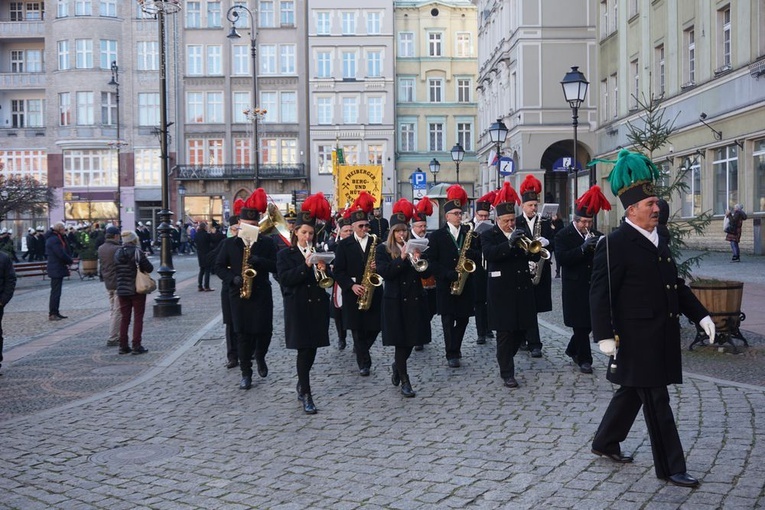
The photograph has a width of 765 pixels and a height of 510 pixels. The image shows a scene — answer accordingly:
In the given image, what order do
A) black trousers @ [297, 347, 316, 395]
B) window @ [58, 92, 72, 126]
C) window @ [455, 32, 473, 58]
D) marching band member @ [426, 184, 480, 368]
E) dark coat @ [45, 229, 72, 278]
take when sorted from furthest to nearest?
1. window @ [455, 32, 473, 58]
2. window @ [58, 92, 72, 126]
3. dark coat @ [45, 229, 72, 278]
4. marching band member @ [426, 184, 480, 368]
5. black trousers @ [297, 347, 316, 395]

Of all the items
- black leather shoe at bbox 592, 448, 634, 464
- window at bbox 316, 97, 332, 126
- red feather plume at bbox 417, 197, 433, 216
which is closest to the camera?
black leather shoe at bbox 592, 448, 634, 464

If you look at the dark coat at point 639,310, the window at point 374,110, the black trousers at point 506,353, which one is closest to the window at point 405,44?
the window at point 374,110

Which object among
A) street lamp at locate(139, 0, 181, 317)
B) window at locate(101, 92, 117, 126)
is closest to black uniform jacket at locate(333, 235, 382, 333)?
street lamp at locate(139, 0, 181, 317)

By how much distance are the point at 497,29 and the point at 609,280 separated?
159 feet

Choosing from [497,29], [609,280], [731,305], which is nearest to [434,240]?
[731,305]

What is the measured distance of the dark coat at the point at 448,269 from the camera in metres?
10.7

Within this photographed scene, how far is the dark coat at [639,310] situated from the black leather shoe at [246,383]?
476 cm

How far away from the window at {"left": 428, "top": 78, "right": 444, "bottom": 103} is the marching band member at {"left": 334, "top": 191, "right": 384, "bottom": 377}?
200 feet

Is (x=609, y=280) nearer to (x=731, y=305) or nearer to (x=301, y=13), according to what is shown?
(x=731, y=305)

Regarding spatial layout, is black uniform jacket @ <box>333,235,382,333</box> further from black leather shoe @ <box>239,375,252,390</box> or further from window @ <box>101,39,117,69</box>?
window @ <box>101,39,117,69</box>

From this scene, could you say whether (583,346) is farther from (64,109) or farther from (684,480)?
(64,109)

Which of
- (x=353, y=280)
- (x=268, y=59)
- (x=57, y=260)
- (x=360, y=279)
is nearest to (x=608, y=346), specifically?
(x=353, y=280)

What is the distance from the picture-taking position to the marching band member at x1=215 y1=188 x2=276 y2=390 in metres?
9.64

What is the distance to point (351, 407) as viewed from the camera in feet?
27.6
